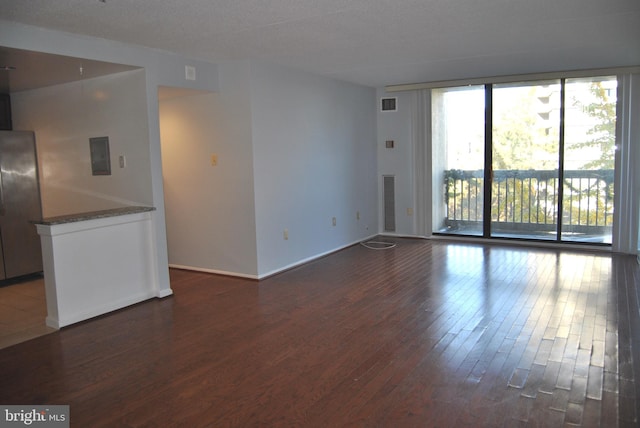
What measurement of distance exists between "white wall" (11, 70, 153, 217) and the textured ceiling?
0.73 metres

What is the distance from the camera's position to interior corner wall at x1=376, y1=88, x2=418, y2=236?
23.9ft

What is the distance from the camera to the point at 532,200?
6.70m

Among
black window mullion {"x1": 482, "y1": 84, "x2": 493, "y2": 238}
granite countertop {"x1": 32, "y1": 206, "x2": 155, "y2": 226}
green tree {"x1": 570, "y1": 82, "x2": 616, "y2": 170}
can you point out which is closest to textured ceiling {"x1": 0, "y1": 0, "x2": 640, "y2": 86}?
green tree {"x1": 570, "y1": 82, "x2": 616, "y2": 170}

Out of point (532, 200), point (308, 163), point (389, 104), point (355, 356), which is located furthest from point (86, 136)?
point (532, 200)

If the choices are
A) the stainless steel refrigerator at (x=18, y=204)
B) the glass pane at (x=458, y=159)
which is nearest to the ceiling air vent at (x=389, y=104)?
the glass pane at (x=458, y=159)

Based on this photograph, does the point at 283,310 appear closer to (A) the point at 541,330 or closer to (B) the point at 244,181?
(B) the point at 244,181

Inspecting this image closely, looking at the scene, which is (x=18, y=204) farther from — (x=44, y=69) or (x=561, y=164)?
(x=561, y=164)

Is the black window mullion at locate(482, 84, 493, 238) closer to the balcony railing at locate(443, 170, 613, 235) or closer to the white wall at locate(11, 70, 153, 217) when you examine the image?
the balcony railing at locate(443, 170, 613, 235)

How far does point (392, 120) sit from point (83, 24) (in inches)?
190

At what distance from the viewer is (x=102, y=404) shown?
2.64m

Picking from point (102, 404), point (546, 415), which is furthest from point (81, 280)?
point (546, 415)

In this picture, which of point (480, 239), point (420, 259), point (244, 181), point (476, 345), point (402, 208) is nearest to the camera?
point (476, 345)

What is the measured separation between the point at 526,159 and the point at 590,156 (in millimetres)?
777

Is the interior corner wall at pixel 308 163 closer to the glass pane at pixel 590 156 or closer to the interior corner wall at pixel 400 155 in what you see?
the interior corner wall at pixel 400 155
